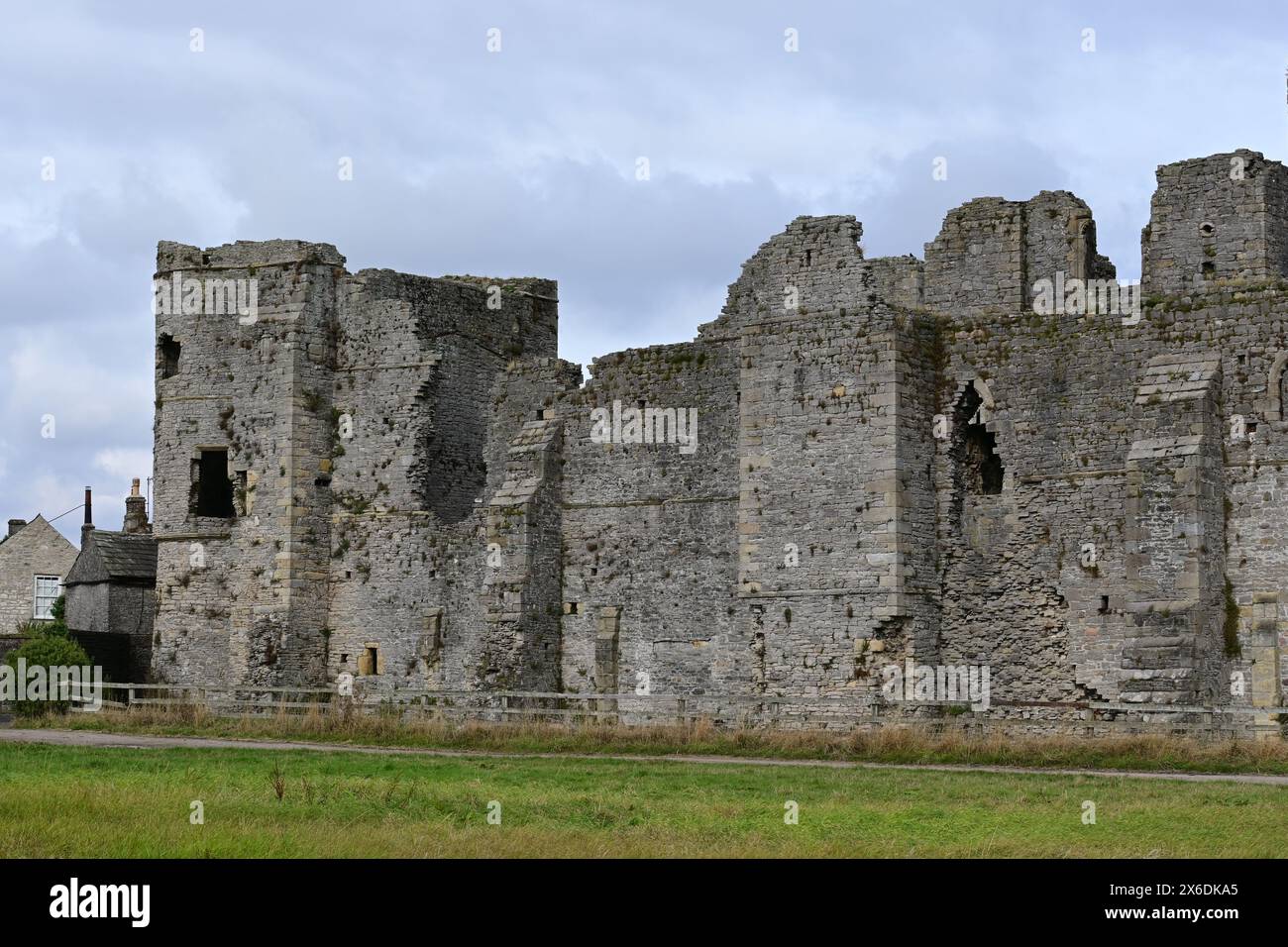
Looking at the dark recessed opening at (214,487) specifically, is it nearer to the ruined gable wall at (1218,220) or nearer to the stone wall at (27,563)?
the ruined gable wall at (1218,220)

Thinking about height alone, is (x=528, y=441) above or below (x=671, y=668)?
above

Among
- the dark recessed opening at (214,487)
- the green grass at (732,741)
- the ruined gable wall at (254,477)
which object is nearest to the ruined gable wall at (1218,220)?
the green grass at (732,741)

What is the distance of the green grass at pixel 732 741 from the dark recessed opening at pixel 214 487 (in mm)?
5509

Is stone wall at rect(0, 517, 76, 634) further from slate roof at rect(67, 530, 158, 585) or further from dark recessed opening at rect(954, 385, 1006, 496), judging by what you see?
dark recessed opening at rect(954, 385, 1006, 496)

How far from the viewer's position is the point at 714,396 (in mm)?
37688

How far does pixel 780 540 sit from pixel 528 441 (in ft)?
22.4

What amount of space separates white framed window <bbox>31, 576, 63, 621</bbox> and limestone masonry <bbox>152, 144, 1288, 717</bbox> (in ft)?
84.7

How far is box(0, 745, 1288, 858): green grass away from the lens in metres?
18.8

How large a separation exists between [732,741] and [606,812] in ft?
34.2

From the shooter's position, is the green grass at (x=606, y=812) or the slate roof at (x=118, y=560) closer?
the green grass at (x=606, y=812)

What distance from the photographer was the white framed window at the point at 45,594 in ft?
222

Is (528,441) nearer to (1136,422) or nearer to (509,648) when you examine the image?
(509,648)
